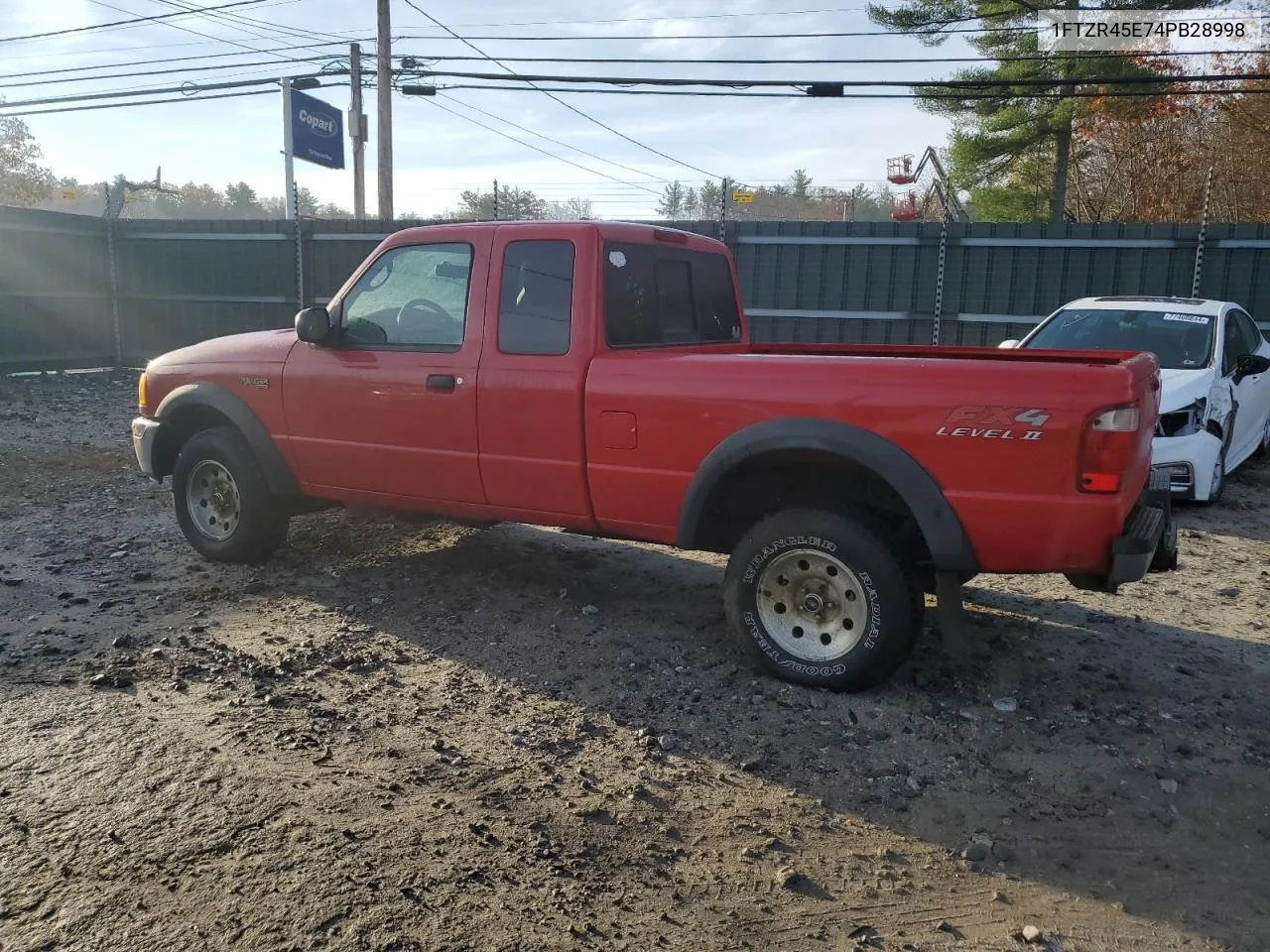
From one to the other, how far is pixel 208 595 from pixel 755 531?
3.10 meters

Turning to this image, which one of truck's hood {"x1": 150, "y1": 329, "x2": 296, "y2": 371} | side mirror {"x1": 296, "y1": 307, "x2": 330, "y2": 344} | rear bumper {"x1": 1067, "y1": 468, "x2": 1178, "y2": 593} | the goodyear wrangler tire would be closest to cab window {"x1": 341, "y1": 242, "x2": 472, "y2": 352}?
side mirror {"x1": 296, "y1": 307, "x2": 330, "y2": 344}

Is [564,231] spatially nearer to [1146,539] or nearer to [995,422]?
[995,422]

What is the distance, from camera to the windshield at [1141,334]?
8000mm

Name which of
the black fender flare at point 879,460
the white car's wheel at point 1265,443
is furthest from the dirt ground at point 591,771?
the white car's wheel at point 1265,443

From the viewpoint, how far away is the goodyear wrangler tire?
13.1ft

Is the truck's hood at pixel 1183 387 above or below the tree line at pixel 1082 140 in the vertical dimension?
below

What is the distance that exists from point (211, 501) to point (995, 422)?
180 inches

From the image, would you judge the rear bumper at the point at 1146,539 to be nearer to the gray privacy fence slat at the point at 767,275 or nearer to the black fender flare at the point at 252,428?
the black fender flare at the point at 252,428

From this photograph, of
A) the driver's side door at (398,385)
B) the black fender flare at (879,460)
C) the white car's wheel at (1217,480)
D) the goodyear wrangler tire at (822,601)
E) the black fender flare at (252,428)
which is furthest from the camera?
the white car's wheel at (1217,480)

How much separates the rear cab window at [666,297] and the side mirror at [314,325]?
5.38 feet

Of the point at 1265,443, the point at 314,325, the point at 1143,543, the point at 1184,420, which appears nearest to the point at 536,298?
the point at 314,325

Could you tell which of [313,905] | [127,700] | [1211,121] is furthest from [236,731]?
[1211,121]

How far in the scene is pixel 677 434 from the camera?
4.29m

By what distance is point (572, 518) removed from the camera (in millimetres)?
4707
